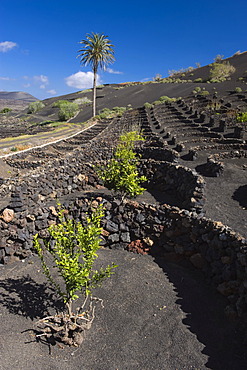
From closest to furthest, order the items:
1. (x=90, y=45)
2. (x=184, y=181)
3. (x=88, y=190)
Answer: (x=184, y=181), (x=88, y=190), (x=90, y=45)

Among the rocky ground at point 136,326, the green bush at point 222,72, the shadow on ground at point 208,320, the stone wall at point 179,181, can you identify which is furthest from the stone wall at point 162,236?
the green bush at point 222,72

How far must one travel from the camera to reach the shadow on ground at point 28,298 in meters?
6.63

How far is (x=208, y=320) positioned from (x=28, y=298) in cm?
464

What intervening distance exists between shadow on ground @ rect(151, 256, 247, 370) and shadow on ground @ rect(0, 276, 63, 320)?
3.30 meters

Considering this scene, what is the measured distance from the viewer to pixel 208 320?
20.5 ft

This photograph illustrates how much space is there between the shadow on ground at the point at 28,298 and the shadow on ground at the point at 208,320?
3.30 m

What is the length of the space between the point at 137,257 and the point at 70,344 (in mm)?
3904

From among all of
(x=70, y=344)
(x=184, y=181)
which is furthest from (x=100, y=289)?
(x=184, y=181)

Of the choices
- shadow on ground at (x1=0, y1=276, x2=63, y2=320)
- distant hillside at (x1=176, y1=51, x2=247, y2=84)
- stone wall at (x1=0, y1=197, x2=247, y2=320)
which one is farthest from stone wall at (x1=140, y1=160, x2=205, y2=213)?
distant hillside at (x1=176, y1=51, x2=247, y2=84)

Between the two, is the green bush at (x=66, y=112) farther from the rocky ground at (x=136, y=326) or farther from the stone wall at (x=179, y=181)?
the rocky ground at (x=136, y=326)

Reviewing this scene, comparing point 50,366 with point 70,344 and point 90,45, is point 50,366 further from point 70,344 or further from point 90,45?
point 90,45

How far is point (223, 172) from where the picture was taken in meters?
16.4

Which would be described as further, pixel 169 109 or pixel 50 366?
pixel 169 109

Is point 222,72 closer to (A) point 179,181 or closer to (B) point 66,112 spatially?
(B) point 66,112
